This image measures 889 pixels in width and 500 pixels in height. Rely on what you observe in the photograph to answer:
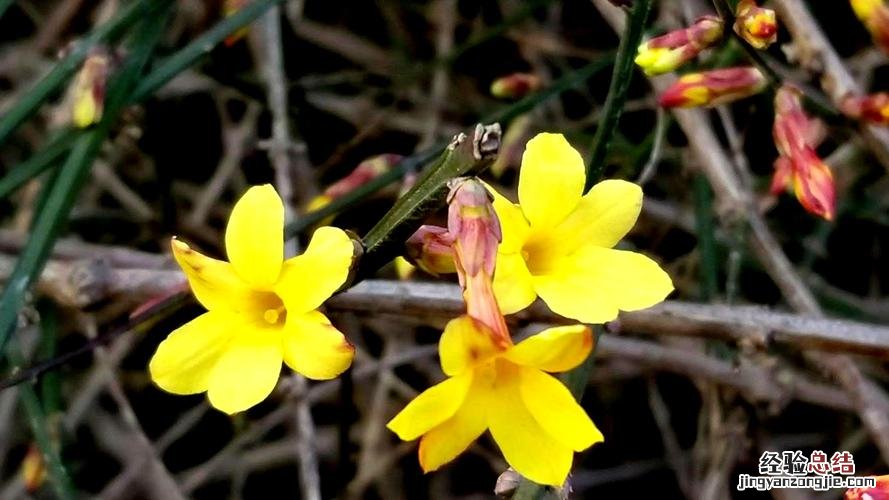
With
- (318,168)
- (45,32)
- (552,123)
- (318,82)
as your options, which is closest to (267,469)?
(318,168)

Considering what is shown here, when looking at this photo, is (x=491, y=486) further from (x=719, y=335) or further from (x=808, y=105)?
(x=808, y=105)

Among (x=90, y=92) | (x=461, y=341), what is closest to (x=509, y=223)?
(x=461, y=341)

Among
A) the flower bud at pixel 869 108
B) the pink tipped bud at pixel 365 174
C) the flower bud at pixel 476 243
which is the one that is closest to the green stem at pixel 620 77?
the flower bud at pixel 476 243

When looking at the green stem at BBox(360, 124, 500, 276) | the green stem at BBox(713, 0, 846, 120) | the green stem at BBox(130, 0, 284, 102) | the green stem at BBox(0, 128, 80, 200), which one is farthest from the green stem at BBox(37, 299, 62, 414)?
the green stem at BBox(713, 0, 846, 120)

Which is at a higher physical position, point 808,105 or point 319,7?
point 319,7

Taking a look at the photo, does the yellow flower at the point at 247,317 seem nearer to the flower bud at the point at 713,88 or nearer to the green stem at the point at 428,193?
the green stem at the point at 428,193

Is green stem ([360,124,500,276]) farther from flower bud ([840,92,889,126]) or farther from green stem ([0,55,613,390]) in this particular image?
flower bud ([840,92,889,126])
